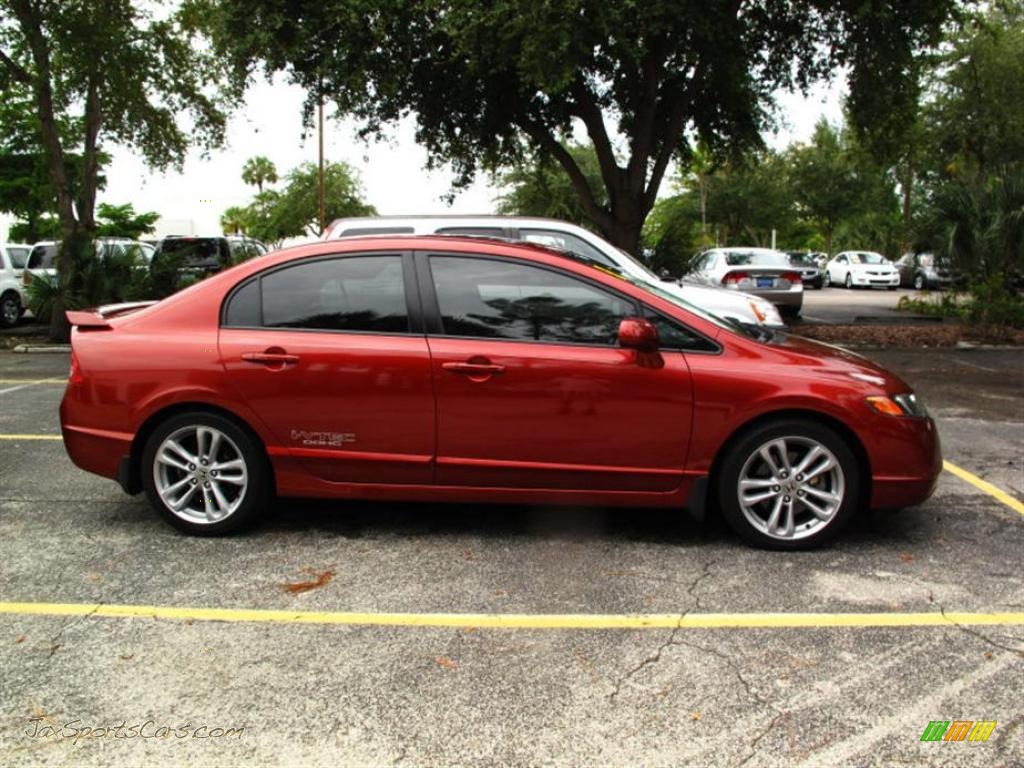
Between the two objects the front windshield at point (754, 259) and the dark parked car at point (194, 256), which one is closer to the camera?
the dark parked car at point (194, 256)

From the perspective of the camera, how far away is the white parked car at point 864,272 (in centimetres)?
3347

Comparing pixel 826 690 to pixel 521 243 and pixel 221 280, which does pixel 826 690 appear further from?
pixel 221 280

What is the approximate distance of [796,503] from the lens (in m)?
4.66

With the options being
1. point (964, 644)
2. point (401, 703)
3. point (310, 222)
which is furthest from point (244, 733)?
point (310, 222)

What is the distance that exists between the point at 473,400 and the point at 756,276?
14260 mm

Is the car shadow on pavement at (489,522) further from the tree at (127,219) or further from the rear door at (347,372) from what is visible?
the tree at (127,219)

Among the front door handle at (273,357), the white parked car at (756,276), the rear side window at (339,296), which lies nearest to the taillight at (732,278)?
the white parked car at (756,276)

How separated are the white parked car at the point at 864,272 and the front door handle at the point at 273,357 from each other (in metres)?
32.0

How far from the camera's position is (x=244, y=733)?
2.98 metres

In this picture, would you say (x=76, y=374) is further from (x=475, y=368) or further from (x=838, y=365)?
(x=838, y=365)

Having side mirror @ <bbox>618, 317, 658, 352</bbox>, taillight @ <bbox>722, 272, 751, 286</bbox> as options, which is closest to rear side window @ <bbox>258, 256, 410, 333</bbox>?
side mirror @ <bbox>618, 317, 658, 352</bbox>

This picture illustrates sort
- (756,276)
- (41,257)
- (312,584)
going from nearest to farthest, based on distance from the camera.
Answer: (312,584), (756,276), (41,257)

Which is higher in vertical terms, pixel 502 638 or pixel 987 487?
pixel 987 487

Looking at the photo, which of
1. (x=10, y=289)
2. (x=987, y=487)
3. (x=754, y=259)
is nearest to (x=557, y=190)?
(x=754, y=259)
